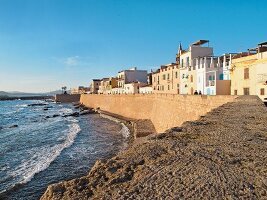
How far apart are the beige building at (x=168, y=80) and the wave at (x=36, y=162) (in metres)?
24.2

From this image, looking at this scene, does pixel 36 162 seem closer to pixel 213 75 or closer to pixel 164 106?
pixel 164 106

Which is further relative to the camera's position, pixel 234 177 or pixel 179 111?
pixel 179 111

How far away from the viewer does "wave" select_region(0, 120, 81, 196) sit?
46.4ft

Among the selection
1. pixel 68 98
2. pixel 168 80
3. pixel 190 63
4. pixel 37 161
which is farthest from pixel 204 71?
pixel 68 98

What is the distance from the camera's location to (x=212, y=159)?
16.9 ft

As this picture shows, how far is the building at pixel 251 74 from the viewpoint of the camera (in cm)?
2111

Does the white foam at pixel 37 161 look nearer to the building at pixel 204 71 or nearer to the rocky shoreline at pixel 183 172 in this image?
the rocky shoreline at pixel 183 172

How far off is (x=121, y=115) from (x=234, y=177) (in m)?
41.2

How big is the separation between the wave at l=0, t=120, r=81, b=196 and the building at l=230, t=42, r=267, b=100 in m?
14.1

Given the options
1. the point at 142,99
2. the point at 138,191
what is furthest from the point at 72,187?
the point at 142,99

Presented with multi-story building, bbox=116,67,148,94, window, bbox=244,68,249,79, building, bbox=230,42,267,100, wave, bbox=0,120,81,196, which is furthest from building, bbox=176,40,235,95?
multi-story building, bbox=116,67,148,94

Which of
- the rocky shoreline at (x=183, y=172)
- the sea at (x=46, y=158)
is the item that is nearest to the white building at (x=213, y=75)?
the sea at (x=46, y=158)

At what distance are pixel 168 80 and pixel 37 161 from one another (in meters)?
32.4

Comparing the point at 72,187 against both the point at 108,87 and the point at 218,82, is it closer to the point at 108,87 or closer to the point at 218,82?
the point at 218,82
